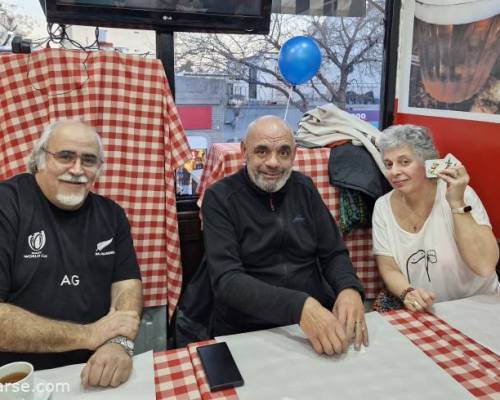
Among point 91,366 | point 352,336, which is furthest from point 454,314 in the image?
point 91,366

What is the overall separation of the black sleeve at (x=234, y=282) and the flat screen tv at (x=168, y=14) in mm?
951

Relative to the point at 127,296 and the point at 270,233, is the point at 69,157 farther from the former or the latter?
the point at 270,233

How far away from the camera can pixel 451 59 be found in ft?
7.46

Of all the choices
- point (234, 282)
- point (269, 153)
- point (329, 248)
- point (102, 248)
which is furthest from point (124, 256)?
point (329, 248)

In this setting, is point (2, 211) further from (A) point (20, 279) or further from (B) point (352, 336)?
(B) point (352, 336)

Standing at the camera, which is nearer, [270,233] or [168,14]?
[270,233]

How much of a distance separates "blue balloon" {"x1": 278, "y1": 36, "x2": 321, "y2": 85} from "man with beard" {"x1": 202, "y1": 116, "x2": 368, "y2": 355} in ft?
2.41

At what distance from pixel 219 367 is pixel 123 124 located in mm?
1282

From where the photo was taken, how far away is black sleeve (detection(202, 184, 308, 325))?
1.23 meters

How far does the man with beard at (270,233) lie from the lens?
4.92 feet

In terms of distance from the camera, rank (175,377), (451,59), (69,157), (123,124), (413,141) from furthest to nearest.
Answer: (451,59) < (123,124) < (413,141) < (69,157) < (175,377)

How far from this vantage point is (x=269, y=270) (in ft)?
5.22

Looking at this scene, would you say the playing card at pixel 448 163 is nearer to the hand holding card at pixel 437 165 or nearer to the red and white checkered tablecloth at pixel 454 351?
the hand holding card at pixel 437 165

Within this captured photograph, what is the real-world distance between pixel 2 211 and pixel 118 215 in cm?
37
